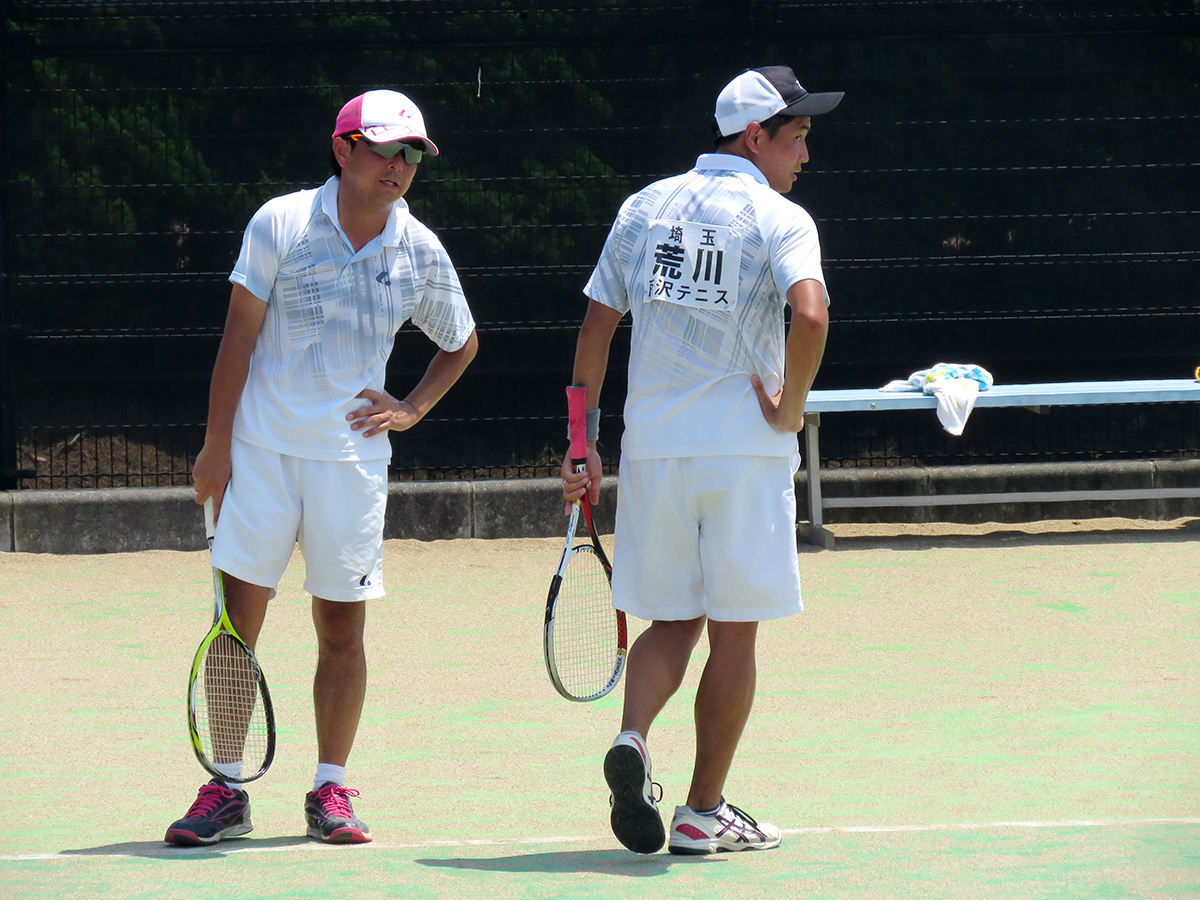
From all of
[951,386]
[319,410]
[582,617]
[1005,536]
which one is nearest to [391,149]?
[319,410]

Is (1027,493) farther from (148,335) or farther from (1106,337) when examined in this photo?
(148,335)

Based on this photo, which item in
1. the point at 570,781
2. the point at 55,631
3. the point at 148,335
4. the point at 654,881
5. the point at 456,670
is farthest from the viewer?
the point at 148,335

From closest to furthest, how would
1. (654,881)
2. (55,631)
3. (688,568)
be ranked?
(654,881) < (688,568) < (55,631)

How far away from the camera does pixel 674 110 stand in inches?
358

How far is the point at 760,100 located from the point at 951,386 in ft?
16.7

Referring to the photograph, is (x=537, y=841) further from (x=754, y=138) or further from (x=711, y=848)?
(x=754, y=138)

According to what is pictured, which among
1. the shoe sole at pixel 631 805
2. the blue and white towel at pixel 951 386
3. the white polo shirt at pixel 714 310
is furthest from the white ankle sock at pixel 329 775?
the blue and white towel at pixel 951 386

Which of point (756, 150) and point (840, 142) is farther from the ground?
point (840, 142)

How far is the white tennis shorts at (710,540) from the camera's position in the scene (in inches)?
150

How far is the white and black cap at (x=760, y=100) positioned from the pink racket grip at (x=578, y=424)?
2.36 feet

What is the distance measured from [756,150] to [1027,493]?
5664 mm

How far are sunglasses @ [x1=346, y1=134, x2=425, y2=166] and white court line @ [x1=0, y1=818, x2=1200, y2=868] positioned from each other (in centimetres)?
162

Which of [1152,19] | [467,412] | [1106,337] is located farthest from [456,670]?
[1152,19]

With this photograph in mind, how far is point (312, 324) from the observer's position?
3979 millimetres
